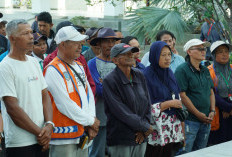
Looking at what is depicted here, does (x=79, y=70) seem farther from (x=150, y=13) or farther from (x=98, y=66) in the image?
(x=150, y=13)

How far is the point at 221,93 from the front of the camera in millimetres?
6055

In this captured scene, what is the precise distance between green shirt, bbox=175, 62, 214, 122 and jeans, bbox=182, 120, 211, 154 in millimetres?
88

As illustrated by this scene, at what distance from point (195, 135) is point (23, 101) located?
2754 mm

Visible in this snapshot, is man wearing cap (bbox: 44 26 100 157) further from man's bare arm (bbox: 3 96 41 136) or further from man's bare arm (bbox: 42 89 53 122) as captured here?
man's bare arm (bbox: 3 96 41 136)

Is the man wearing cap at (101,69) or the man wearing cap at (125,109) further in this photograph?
the man wearing cap at (101,69)

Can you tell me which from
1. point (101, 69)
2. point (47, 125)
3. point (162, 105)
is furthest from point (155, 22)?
point (47, 125)

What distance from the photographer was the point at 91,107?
431cm

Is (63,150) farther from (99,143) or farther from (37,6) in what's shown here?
(37,6)

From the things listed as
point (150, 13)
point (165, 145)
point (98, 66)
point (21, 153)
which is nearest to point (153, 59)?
point (98, 66)

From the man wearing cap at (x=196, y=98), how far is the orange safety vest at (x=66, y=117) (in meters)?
1.92

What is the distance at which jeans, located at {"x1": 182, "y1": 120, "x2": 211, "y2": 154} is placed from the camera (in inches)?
216

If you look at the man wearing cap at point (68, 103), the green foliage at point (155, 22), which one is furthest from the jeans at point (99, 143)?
the green foliage at point (155, 22)

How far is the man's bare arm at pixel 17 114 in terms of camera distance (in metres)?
3.60

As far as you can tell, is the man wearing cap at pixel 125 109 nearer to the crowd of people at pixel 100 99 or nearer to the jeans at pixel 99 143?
the crowd of people at pixel 100 99
